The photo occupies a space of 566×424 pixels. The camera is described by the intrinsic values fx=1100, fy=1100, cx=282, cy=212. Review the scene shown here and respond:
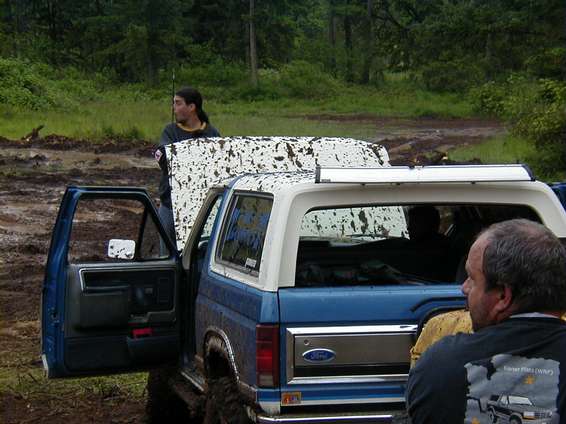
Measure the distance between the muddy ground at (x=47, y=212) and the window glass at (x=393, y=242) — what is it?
6.13ft

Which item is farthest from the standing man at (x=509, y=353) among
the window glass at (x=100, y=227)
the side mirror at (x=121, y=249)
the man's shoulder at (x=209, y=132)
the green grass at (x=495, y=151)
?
the green grass at (x=495, y=151)

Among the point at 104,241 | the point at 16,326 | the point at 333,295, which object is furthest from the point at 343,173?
the point at 104,241

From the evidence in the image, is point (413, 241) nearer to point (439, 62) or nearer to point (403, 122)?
point (403, 122)

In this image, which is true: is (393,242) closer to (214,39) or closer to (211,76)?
(211,76)

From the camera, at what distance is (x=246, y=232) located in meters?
5.44

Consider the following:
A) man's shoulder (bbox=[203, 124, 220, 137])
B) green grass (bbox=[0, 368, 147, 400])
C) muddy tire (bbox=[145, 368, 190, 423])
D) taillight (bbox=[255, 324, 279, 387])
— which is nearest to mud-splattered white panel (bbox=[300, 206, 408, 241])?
muddy tire (bbox=[145, 368, 190, 423])

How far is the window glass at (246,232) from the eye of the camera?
521 cm

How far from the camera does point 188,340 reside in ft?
20.8

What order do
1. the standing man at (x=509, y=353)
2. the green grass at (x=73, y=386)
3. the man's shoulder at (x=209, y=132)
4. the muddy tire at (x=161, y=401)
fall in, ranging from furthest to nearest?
the man's shoulder at (x=209, y=132)
the green grass at (x=73, y=386)
the muddy tire at (x=161, y=401)
the standing man at (x=509, y=353)

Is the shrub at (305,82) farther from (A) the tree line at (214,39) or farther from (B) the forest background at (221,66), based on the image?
(A) the tree line at (214,39)

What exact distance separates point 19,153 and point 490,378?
26.0 meters

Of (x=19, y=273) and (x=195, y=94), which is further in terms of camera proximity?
(x=19, y=273)

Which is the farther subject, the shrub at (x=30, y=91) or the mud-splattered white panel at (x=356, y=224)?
the shrub at (x=30, y=91)

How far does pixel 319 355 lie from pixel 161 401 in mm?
2434
